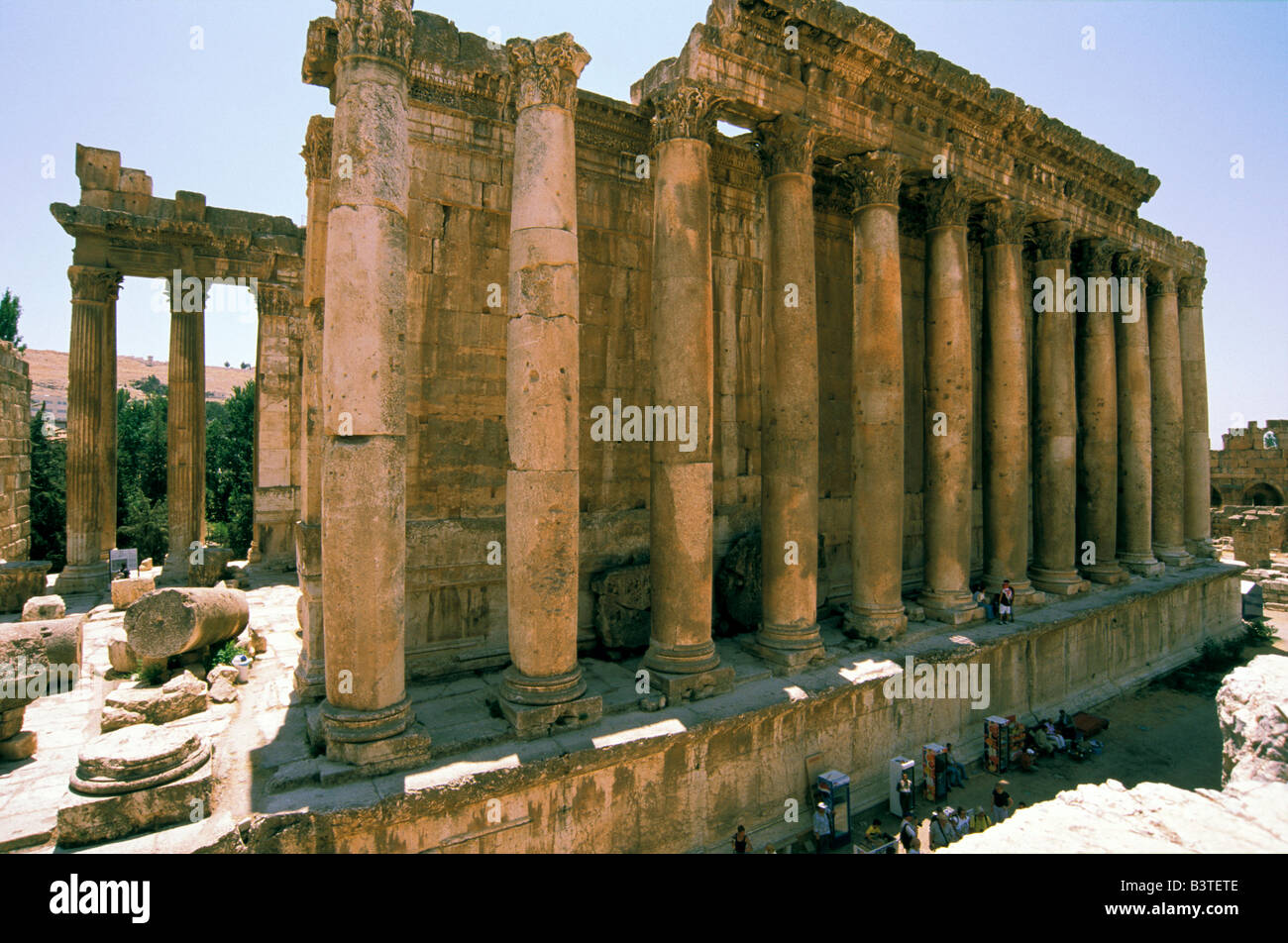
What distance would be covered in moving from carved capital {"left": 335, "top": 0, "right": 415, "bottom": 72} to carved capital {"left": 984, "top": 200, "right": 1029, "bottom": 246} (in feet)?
43.2

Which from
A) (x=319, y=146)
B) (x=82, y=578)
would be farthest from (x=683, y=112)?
(x=82, y=578)

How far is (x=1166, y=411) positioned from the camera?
21484 millimetres

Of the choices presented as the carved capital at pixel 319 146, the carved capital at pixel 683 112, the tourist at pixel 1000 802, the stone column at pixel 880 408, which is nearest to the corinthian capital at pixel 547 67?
the carved capital at pixel 683 112

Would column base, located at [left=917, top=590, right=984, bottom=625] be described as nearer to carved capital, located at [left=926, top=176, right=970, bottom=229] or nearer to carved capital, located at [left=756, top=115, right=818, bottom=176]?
carved capital, located at [left=926, top=176, right=970, bottom=229]

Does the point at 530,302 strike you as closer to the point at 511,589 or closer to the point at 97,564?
the point at 511,589

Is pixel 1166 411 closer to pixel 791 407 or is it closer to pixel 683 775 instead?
pixel 791 407

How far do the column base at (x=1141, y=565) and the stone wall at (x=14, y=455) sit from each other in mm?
31167

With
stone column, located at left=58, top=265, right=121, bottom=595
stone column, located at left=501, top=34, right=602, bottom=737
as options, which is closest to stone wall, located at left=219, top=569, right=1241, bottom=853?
stone column, located at left=501, top=34, right=602, bottom=737

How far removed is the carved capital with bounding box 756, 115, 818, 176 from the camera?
11492 mm

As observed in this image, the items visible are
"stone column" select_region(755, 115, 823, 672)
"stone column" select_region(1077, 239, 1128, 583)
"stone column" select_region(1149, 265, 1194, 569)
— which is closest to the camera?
"stone column" select_region(755, 115, 823, 672)

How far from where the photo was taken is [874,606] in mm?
12805

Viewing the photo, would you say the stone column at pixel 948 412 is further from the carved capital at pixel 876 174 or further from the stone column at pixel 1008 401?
the carved capital at pixel 876 174

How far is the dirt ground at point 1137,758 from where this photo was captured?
37.5ft
